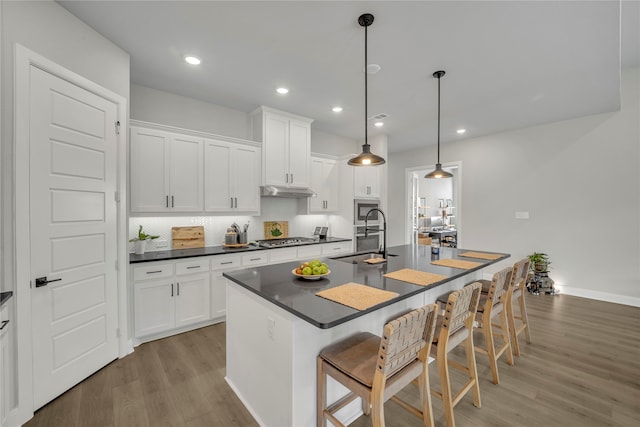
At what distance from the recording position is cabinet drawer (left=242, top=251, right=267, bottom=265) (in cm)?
349

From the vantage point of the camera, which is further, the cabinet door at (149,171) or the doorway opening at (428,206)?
the doorway opening at (428,206)

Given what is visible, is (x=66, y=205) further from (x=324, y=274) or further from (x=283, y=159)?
(x=283, y=159)

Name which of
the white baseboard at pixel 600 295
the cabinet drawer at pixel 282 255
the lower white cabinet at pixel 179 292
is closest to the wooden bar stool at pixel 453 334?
the lower white cabinet at pixel 179 292

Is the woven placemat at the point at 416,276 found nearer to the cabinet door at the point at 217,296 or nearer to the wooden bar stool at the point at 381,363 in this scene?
the wooden bar stool at the point at 381,363

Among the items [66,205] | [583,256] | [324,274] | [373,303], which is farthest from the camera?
[583,256]

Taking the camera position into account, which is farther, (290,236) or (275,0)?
(290,236)

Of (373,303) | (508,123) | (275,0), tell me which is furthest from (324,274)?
(508,123)

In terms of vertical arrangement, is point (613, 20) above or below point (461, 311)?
above

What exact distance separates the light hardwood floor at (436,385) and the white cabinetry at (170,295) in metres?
0.21

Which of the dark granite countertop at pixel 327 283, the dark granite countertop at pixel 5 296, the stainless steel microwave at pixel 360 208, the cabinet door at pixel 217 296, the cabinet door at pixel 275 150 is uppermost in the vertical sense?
the cabinet door at pixel 275 150

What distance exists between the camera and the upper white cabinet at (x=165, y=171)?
300cm

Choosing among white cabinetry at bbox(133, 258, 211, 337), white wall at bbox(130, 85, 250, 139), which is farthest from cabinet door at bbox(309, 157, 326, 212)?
white cabinetry at bbox(133, 258, 211, 337)

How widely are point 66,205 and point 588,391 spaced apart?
4309 mm

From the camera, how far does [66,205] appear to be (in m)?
2.05
